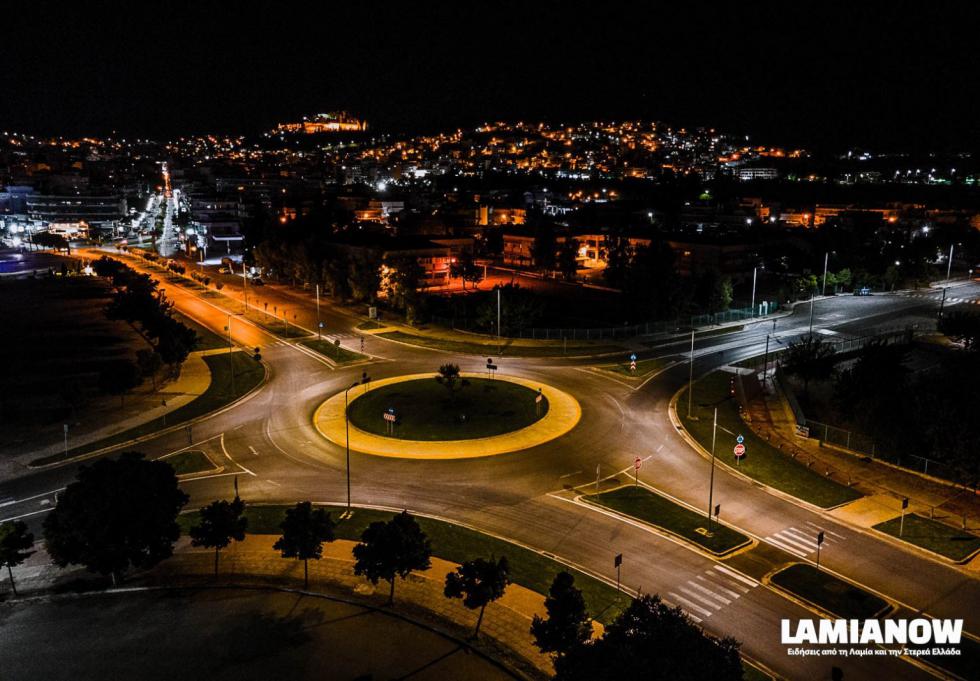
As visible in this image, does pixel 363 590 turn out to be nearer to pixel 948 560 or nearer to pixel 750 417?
pixel 948 560

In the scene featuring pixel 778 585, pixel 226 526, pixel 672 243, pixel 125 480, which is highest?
pixel 672 243

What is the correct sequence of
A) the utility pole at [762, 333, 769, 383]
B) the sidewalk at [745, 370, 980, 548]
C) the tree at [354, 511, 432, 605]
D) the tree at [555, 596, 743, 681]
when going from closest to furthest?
1. the tree at [555, 596, 743, 681]
2. the tree at [354, 511, 432, 605]
3. the sidewalk at [745, 370, 980, 548]
4. the utility pole at [762, 333, 769, 383]

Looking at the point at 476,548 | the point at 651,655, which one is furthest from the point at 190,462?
the point at 651,655

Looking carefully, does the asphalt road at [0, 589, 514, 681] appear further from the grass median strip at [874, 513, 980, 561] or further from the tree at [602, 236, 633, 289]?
the tree at [602, 236, 633, 289]

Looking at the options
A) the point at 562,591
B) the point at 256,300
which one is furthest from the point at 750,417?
the point at 256,300

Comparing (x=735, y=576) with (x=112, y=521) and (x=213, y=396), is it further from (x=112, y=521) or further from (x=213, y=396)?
(x=213, y=396)

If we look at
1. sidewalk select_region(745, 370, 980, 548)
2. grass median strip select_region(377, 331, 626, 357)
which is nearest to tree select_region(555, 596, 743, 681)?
sidewalk select_region(745, 370, 980, 548)
